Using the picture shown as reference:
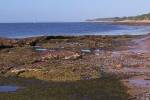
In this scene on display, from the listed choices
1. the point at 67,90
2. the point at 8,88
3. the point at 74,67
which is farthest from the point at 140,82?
the point at 8,88

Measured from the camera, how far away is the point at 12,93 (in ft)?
70.7

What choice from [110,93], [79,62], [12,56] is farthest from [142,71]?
[12,56]

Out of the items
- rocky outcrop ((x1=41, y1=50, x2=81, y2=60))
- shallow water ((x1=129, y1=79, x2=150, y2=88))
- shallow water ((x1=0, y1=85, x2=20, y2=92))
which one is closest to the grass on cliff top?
shallow water ((x1=0, y1=85, x2=20, y2=92))

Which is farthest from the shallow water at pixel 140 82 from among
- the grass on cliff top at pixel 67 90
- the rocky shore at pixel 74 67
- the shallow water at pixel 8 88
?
the shallow water at pixel 8 88

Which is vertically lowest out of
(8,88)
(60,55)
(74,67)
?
(60,55)

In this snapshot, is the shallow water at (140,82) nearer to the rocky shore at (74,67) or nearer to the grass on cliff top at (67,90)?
the rocky shore at (74,67)

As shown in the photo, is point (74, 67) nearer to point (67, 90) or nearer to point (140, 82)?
point (140, 82)

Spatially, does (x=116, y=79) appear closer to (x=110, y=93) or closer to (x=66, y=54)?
(x=110, y=93)

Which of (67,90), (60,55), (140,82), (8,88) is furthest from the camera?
(60,55)

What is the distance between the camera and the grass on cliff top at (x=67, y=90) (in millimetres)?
20353

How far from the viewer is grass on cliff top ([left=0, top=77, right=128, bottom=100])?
20.4 meters

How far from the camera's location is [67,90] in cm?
2205

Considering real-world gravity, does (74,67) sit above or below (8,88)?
below

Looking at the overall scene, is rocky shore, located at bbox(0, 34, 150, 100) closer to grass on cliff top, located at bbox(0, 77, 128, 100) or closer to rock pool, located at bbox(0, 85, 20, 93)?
grass on cliff top, located at bbox(0, 77, 128, 100)
